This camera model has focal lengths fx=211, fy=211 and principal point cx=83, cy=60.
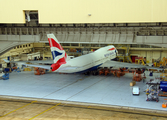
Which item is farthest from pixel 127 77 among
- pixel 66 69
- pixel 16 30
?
pixel 16 30

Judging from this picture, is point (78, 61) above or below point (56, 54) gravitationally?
below

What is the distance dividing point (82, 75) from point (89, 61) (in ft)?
13.9

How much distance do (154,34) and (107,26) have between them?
868 centimetres

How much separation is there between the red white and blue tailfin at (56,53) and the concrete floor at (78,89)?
159 inches

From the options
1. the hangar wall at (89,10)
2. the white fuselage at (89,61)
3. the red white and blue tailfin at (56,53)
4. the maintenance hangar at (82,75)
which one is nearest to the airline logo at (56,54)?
the red white and blue tailfin at (56,53)

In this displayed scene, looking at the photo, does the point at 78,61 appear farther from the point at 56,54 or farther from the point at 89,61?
the point at 56,54

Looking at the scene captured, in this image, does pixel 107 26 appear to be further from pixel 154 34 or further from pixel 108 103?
pixel 108 103

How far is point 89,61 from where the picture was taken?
131 feet

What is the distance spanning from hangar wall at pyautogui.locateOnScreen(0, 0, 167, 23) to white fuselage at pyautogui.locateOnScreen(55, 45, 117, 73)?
7.38 meters

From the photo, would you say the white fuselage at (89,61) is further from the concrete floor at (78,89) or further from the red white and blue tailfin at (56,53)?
the concrete floor at (78,89)

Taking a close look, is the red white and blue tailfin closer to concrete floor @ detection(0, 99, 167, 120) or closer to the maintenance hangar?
the maintenance hangar

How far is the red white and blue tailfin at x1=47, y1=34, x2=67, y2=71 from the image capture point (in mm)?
31070

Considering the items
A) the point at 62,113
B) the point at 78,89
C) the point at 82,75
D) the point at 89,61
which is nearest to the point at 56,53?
the point at 78,89

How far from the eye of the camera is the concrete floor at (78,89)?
90.7ft
